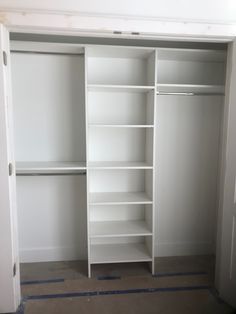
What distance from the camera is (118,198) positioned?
241 centimetres

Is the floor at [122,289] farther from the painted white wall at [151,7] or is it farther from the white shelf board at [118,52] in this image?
the painted white wall at [151,7]

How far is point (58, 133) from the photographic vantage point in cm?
248

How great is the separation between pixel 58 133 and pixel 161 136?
1103 millimetres

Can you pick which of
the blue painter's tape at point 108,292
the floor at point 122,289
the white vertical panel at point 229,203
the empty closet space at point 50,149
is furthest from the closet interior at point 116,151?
the white vertical panel at point 229,203

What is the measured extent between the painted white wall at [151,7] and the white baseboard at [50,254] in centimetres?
228

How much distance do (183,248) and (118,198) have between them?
1.08 metres

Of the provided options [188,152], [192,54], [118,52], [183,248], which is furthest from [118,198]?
[192,54]

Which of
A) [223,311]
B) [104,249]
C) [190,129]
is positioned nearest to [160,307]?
[223,311]

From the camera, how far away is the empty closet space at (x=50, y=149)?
2387 millimetres

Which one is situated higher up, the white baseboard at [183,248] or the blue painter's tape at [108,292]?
the white baseboard at [183,248]

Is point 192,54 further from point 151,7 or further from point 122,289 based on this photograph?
point 122,289

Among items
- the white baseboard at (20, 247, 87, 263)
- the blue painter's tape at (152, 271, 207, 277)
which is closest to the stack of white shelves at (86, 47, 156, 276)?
the blue painter's tape at (152, 271, 207, 277)

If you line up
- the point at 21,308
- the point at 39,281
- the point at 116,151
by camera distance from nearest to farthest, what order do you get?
the point at 21,308 → the point at 39,281 → the point at 116,151

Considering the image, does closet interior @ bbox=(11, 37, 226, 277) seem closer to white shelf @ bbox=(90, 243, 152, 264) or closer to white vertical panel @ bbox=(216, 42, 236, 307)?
white shelf @ bbox=(90, 243, 152, 264)
